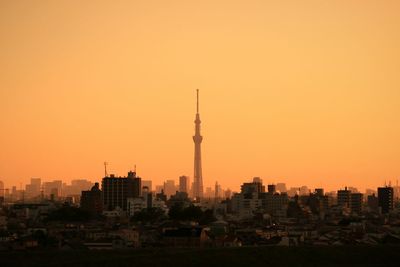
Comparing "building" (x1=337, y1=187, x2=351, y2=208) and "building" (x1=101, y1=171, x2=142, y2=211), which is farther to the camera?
"building" (x1=337, y1=187, x2=351, y2=208)

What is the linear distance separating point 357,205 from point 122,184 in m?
34.1

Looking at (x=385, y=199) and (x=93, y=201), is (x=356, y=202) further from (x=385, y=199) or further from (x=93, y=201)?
(x=93, y=201)

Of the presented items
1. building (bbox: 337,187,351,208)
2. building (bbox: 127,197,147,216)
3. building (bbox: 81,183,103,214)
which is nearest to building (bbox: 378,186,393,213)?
building (bbox: 337,187,351,208)

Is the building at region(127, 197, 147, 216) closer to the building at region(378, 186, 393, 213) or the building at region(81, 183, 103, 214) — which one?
the building at region(81, 183, 103, 214)

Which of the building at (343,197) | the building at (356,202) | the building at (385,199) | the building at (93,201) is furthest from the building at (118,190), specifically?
the building at (385,199)

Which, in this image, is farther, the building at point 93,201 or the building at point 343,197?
the building at point 343,197

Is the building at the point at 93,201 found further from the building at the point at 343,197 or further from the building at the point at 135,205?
the building at the point at 343,197

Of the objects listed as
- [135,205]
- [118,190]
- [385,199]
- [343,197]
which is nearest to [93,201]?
[135,205]

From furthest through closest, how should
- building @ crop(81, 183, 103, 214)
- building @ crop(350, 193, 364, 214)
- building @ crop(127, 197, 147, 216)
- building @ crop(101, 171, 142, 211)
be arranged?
building @ crop(350, 193, 364, 214) < building @ crop(101, 171, 142, 211) < building @ crop(127, 197, 147, 216) < building @ crop(81, 183, 103, 214)

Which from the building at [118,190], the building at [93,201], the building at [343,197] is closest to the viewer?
the building at [93,201]

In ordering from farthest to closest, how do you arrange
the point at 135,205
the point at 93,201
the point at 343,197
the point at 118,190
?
the point at 343,197
the point at 118,190
the point at 135,205
the point at 93,201

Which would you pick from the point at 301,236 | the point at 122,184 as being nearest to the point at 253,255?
the point at 301,236

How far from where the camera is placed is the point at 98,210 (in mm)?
99500

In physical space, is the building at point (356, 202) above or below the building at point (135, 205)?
above
